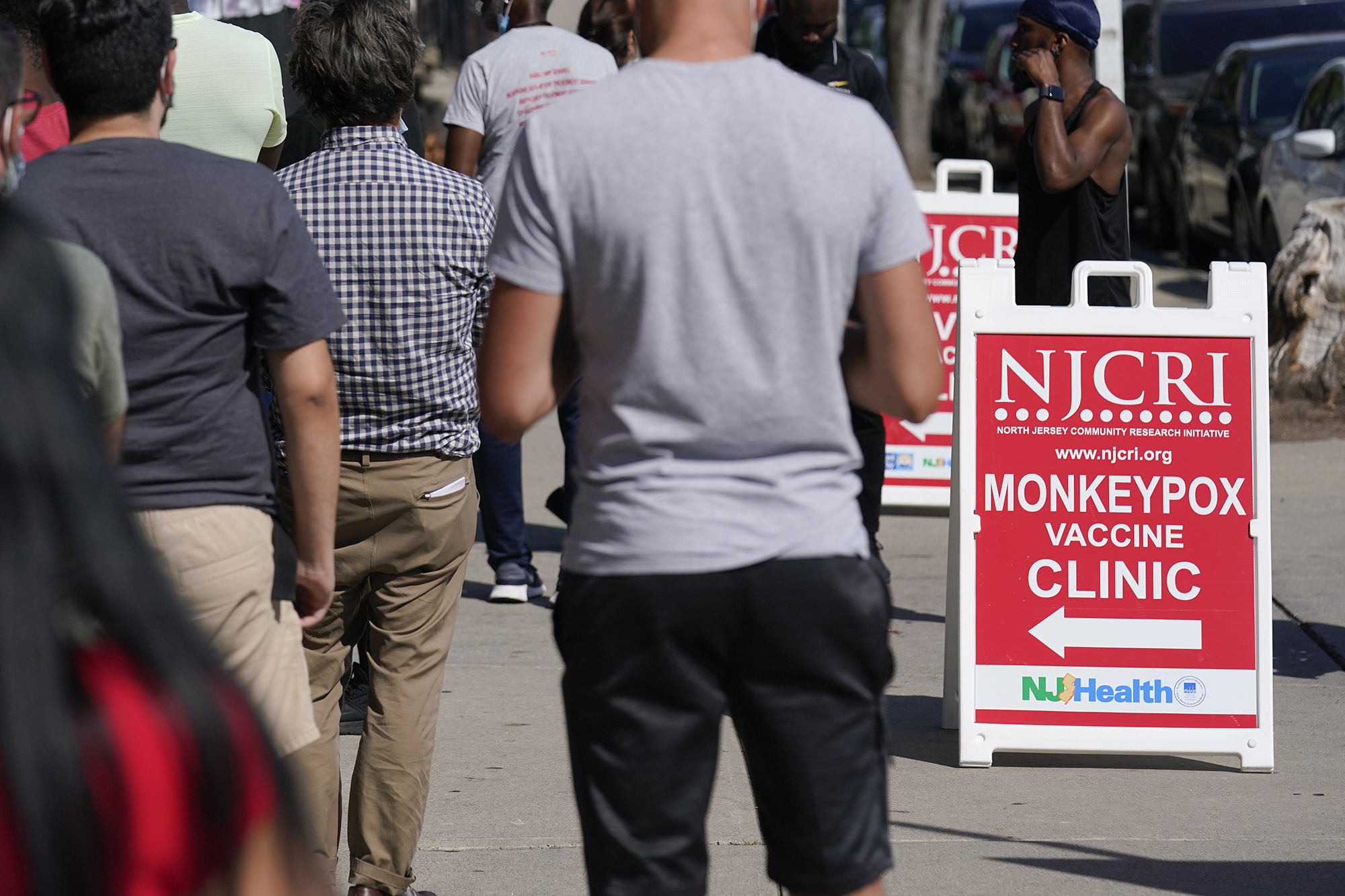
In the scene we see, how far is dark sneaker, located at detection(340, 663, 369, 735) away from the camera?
15.9 feet

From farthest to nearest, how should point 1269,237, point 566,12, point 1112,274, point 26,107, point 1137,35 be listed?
point 1137,35, point 1269,237, point 566,12, point 1112,274, point 26,107

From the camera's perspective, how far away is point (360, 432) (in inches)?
132

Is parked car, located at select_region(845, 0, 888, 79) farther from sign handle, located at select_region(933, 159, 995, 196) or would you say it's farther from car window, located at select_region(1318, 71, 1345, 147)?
sign handle, located at select_region(933, 159, 995, 196)

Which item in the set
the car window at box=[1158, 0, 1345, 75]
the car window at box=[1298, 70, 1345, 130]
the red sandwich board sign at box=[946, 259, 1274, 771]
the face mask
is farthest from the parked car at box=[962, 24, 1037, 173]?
the face mask

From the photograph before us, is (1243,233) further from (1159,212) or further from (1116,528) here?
(1116,528)

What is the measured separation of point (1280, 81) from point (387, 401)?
11304mm

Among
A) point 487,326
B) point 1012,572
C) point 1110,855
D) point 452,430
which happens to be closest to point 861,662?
point 487,326

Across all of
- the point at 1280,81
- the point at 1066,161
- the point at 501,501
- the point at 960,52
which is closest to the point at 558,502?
the point at 501,501

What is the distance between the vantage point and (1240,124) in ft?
A: 42.3

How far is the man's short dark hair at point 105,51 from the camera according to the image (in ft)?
8.35

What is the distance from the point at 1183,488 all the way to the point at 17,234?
153 inches

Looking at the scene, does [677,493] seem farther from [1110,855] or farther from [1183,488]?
[1183,488]

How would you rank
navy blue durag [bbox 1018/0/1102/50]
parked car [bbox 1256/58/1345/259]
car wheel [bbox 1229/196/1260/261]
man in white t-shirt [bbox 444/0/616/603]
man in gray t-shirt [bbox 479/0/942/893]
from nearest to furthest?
man in gray t-shirt [bbox 479/0/942/893] < navy blue durag [bbox 1018/0/1102/50] < man in white t-shirt [bbox 444/0/616/603] < parked car [bbox 1256/58/1345/259] < car wheel [bbox 1229/196/1260/261]

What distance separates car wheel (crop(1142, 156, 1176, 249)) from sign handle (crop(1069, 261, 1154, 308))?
11.8 meters
